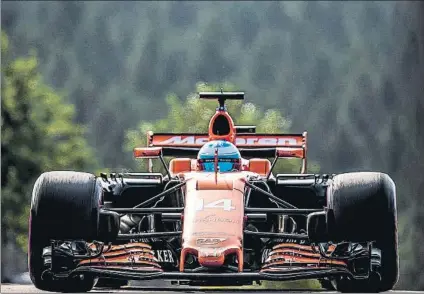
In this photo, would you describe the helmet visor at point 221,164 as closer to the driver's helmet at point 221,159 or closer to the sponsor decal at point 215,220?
the driver's helmet at point 221,159

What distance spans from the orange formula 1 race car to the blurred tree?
46.8 meters

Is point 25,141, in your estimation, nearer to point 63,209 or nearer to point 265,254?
point 265,254

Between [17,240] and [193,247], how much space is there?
49379 mm

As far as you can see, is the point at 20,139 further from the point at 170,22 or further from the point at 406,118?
the point at 170,22

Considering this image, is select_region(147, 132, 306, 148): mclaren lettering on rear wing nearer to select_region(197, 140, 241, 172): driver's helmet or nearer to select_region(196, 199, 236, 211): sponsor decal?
select_region(197, 140, 241, 172): driver's helmet

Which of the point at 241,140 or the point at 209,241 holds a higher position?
the point at 241,140

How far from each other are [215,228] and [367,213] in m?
1.76

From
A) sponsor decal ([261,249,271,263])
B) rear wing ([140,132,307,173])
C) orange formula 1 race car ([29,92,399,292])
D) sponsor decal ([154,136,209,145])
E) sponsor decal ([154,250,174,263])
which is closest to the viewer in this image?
orange formula 1 race car ([29,92,399,292])

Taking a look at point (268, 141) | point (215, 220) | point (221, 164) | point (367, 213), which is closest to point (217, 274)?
point (215, 220)

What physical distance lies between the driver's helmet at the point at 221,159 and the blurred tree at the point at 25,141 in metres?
45.8

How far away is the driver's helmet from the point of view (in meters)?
20.4

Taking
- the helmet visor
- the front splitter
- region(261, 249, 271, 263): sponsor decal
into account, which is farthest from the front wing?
the helmet visor

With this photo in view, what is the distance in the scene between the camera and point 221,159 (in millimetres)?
20359

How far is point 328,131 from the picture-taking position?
4168 inches
